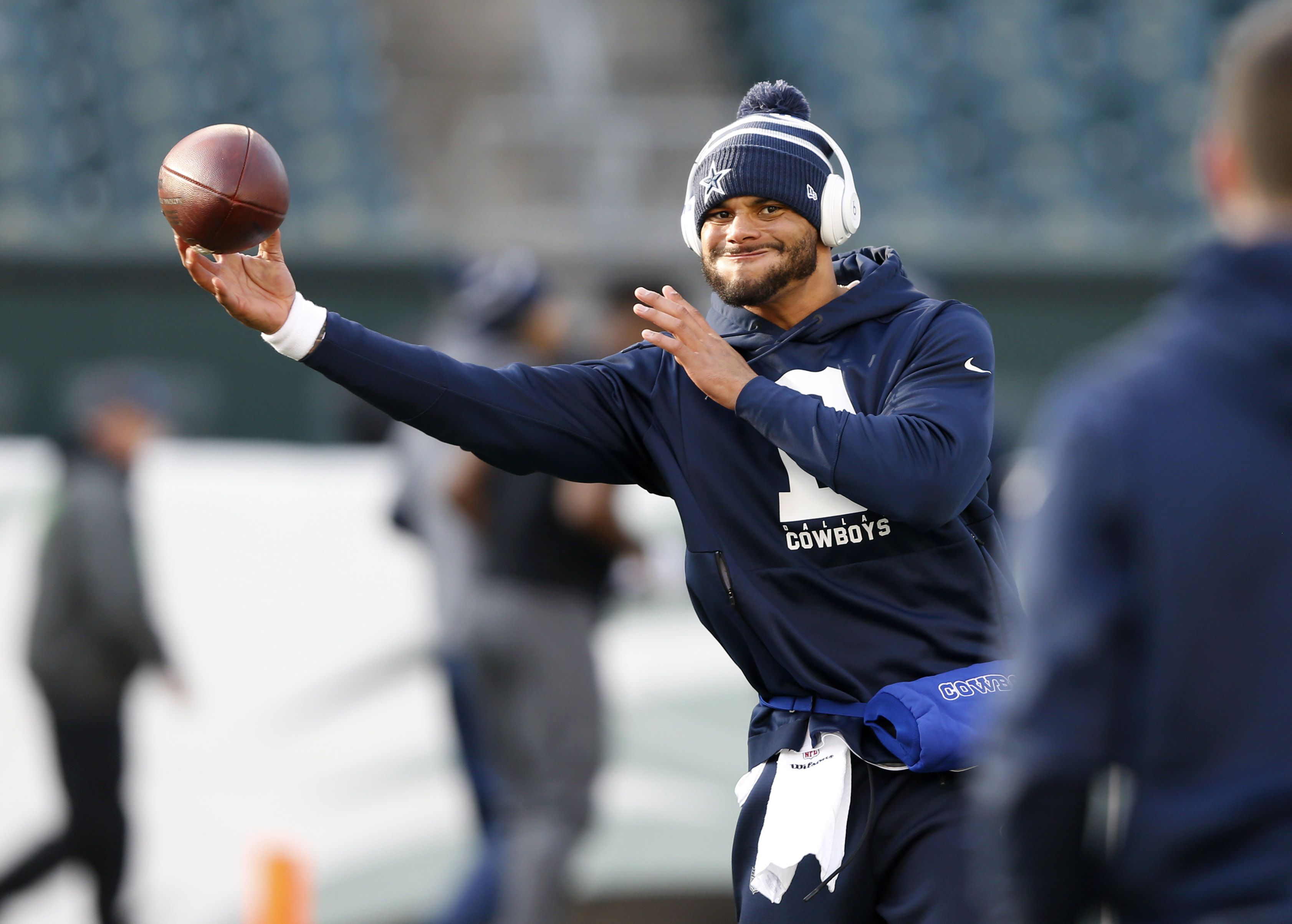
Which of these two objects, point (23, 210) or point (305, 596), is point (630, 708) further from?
point (23, 210)

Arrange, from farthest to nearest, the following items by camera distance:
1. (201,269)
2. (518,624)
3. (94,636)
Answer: (94,636)
(518,624)
(201,269)

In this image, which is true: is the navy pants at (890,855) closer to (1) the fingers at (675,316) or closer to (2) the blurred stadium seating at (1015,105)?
(1) the fingers at (675,316)

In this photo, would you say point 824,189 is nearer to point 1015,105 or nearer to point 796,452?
point 796,452

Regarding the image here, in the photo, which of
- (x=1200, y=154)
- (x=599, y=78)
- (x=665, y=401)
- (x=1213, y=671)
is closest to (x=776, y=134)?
(x=665, y=401)

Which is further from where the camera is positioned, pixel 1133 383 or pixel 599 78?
pixel 599 78

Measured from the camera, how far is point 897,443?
3.01 meters

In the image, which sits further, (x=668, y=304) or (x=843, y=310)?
(x=843, y=310)

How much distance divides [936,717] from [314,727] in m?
4.43

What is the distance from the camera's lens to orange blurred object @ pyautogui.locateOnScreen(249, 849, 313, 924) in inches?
223

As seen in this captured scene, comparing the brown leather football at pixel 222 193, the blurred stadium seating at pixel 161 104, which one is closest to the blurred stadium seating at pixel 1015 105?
the blurred stadium seating at pixel 161 104

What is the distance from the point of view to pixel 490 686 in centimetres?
643

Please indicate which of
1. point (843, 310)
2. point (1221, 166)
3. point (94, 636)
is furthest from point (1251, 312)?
point (94, 636)

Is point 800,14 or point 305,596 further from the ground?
point 800,14

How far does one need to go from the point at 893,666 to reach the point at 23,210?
35.5ft
